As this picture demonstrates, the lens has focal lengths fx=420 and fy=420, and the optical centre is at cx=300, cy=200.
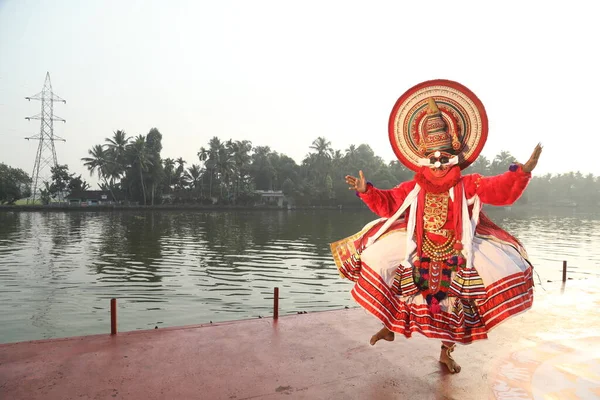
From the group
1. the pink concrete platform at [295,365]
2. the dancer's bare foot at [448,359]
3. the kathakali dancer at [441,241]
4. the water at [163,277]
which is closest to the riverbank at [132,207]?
the water at [163,277]

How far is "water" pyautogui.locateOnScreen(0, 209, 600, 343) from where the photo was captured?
32.5ft

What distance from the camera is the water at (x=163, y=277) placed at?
9898mm

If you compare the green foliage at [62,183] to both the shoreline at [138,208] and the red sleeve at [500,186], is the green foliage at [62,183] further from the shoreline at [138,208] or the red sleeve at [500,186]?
the red sleeve at [500,186]

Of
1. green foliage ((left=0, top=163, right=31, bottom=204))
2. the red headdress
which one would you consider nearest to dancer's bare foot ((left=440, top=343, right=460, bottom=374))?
the red headdress

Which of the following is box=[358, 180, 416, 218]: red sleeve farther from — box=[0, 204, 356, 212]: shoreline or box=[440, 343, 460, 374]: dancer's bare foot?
box=[0, 204, 356, 212]: shoreline

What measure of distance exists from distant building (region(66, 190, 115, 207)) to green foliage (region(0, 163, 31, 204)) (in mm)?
6523

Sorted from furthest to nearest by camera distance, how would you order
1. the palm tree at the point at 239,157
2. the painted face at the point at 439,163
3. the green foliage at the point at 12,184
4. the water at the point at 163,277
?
the palm tree at the point at 239,157 → the green foliage at the point at 12,184 → the water at the point at 163,277 → the painted face at the point at 439,163

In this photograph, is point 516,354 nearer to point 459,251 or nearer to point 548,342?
point 548,342

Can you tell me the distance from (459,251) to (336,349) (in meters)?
1.66

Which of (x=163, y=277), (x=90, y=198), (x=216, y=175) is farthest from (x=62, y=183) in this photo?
(x=163, y=277)

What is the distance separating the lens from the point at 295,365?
3938mm

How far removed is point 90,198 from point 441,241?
6956 centimetres

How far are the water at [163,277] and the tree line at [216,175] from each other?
32606 mm

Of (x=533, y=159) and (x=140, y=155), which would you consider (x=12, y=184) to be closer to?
(x=140, y=155)
